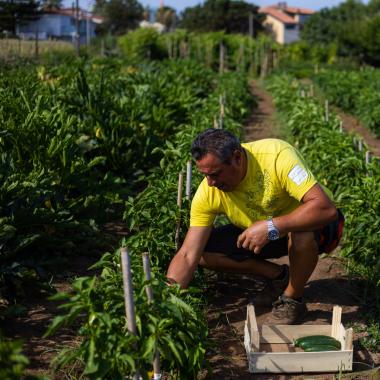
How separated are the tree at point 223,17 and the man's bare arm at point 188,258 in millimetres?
66708

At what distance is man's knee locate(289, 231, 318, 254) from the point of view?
3918mm

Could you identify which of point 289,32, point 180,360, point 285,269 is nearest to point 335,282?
point 285,269

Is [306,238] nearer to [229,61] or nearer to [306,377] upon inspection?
[306,377]

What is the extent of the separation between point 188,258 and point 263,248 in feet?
2.25

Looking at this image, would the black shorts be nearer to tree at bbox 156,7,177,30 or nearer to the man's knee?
the man's knee

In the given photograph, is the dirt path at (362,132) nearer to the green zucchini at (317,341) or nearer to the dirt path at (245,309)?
the dirt path at (245,309)

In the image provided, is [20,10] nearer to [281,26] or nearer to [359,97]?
[359,97]

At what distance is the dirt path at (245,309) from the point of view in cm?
372

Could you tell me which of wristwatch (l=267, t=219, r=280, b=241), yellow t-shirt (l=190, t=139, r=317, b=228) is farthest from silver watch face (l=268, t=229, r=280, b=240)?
yellow t-shirt (l=190, t=139, r=317, b=228)

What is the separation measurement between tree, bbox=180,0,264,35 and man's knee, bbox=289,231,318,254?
6668 centimetres

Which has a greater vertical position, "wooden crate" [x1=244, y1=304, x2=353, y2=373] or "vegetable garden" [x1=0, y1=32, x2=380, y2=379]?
"vegetable garden" [x1=0, y1=32, x2=380, y2=379]

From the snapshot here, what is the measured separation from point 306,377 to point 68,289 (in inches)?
75.5

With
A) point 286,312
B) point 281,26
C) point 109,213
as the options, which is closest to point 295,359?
point 286,312

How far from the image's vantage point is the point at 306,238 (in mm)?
3922
